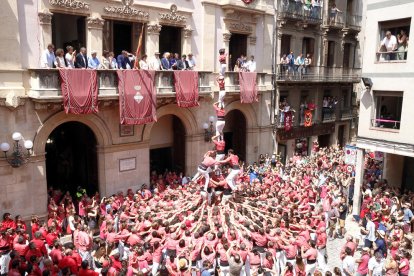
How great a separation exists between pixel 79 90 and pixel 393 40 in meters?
13.9

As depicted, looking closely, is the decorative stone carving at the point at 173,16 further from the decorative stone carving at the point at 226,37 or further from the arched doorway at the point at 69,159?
the arched doorway at the point at 69,159

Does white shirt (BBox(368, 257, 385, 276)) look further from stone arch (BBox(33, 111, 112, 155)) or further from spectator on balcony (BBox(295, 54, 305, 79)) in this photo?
spectator on balcony (BBox(295, 54, 305, 79))

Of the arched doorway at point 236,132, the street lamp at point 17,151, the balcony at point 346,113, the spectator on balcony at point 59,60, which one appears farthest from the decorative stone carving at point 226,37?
the balcony at point 346,113

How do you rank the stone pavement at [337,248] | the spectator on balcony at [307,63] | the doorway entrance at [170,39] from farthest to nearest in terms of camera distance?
the spectator on balcony at [307,63], the doorway entrance at [170,39], the stone pavement at [337,248]

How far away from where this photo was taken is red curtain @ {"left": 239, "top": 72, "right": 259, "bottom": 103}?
22.9m

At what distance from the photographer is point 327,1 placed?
94.3ft

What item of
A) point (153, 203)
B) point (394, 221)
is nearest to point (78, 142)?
point (153, 203)

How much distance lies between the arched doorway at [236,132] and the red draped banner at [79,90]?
1096cm

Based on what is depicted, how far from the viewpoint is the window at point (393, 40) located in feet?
56.0

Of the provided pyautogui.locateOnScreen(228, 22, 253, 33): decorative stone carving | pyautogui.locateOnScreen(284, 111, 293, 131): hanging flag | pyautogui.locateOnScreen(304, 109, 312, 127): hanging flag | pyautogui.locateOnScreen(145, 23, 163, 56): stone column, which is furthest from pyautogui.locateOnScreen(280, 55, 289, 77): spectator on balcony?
pyautogui.locateOnScreen(145, 23, 163, 56): stone column

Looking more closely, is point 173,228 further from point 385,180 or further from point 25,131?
point 385,180

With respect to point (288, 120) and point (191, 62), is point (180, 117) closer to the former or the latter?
point (191, 62)

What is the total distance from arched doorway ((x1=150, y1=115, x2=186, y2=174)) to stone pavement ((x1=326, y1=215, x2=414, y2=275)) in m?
9.46

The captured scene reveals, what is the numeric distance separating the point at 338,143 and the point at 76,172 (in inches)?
856
